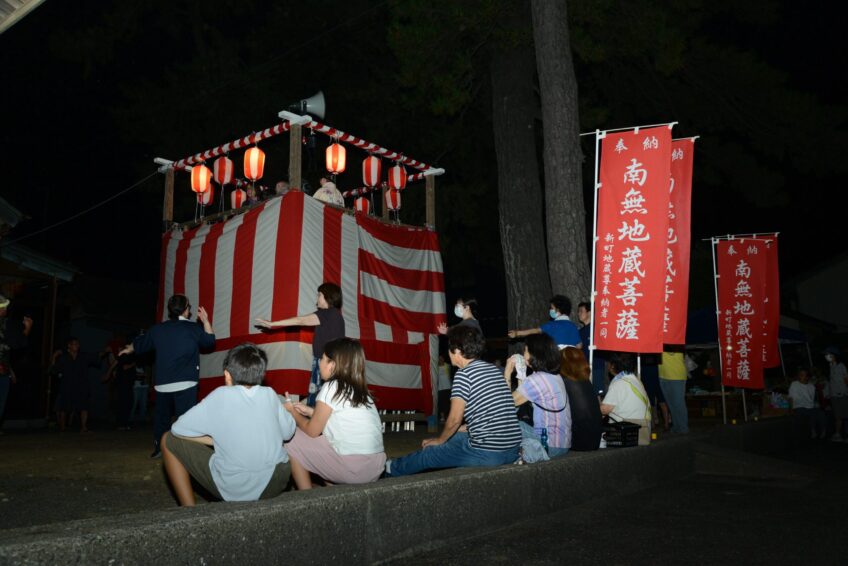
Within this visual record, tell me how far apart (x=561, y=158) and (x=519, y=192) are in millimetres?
2755

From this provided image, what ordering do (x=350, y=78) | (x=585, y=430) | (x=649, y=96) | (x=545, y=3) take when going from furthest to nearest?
(x=350, y=78), (x=649, y=96), (x=545, y=3), (x=585, y=430)

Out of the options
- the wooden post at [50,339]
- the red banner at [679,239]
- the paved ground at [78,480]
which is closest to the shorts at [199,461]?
the paved ground at [78,480]

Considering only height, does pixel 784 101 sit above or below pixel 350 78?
below

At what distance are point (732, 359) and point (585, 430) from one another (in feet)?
21.4

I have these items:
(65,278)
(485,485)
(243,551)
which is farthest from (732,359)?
(65,278)

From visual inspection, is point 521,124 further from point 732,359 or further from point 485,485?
point 485,485

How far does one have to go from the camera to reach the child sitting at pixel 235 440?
365 centimetres

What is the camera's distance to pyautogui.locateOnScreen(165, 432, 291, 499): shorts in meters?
3.80

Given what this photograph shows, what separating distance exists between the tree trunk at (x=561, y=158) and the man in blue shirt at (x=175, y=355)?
14.1ft

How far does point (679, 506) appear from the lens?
564 cm

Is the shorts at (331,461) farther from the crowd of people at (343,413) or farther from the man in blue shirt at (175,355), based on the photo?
the man in blue shirt at (175,355)

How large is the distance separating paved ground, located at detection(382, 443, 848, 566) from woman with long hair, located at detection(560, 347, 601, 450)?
20.8 inches

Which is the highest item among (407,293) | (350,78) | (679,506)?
(350,78)

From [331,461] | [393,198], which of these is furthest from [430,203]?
[331,461]
